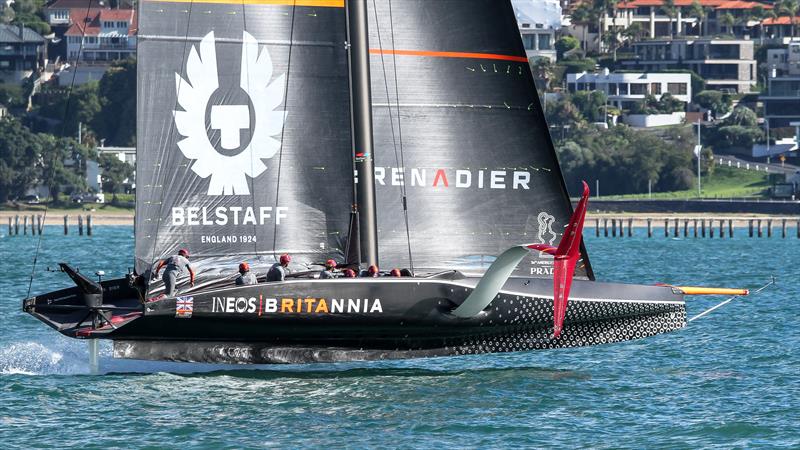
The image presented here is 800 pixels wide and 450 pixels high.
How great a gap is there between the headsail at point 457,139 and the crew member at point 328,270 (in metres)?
1.39

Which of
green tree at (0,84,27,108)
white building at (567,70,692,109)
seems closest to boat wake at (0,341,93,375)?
white building at (567,70,692,109)

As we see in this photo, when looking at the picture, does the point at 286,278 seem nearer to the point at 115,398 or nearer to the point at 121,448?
the point at 115,398

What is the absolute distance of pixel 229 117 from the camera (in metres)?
23.6

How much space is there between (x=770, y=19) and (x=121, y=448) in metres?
179

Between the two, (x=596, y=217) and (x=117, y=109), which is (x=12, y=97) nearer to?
(x=117, y=109)

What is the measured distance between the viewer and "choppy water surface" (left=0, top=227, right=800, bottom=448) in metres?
20.0

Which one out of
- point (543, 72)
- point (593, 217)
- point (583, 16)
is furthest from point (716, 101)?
point (593, 217)

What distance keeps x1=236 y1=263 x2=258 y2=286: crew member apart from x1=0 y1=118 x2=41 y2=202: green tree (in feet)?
349

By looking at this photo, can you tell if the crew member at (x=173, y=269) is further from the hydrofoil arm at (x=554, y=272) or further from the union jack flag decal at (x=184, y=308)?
the hydrofoil arm at (x=554, y=272)

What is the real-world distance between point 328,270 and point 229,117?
9.09 ft

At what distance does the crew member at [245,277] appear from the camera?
22547mm

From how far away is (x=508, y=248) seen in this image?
24.0m

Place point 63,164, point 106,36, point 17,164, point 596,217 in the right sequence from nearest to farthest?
point 596,217 → point 17,164 → point 63,164 → point 106,36

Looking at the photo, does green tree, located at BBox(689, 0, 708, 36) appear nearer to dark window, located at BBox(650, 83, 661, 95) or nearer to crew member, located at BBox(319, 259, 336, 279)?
dark window, located at BBox(650, 83, 661, 95)
